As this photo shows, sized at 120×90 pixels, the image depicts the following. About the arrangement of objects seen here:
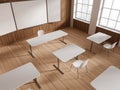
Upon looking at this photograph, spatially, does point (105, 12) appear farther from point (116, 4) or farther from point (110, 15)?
point (116, 4)

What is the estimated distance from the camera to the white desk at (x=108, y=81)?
231 cm

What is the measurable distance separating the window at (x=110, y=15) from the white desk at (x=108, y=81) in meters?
3.04

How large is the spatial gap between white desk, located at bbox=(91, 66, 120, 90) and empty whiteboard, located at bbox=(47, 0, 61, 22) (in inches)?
165

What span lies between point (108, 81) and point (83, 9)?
4512 millimetres

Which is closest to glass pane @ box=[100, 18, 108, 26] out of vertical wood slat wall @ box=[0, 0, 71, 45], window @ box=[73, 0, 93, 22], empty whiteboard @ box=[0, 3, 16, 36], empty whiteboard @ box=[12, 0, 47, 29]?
window @ box=[73, 0, 93, 22]

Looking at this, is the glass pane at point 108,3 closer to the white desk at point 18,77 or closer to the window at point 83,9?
the window at point 83,9

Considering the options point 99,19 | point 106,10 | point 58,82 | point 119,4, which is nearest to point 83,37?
point 99,19

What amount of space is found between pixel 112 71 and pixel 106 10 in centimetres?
340

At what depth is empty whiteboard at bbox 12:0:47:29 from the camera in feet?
15.9

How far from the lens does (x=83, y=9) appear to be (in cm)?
608

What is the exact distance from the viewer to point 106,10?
16.9 ft

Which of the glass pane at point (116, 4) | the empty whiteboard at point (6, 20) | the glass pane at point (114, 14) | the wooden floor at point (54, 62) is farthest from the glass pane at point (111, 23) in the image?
the empty whiteboard at point (6, 20)

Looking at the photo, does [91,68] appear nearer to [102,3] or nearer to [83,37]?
[83,37]

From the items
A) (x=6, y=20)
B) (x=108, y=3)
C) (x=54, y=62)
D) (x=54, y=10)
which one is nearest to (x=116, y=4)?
(x=108, y=3)
